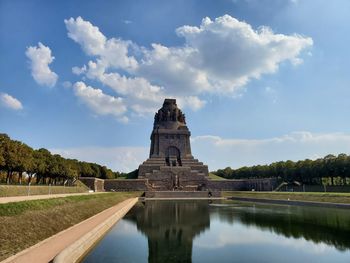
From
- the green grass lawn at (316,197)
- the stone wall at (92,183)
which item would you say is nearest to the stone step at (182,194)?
the stone wall at (92,183)

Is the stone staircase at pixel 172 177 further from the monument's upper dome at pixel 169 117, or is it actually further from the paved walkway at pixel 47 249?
the paved walkway at pixel 47 249

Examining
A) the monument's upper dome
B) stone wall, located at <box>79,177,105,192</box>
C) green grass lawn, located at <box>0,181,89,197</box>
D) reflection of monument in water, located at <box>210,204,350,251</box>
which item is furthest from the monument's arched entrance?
reflection of monument in water, located at <box>210,204,350,251</box>

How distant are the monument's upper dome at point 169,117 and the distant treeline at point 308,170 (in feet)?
76.8

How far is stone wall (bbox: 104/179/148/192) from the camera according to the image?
69.9m

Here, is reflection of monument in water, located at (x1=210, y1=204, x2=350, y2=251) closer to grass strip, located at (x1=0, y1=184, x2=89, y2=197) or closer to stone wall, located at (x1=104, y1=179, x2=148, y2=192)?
grass strip, located at (x1=0, y1=184, x2=89, y2=197)

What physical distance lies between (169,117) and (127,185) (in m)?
25.6

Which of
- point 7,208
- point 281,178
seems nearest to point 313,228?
point 7,208

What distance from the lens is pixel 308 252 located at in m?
15.0

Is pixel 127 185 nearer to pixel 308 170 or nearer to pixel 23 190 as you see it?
pixel 308 170

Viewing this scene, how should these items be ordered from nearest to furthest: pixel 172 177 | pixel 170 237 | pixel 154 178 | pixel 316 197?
pixel 170 237 → pixel 316 197 → pixel 172 177 → pixel 154 178

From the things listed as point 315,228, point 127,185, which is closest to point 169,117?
point 127,185

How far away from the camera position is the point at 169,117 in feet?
293

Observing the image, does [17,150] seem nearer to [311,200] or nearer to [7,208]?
[7,208]

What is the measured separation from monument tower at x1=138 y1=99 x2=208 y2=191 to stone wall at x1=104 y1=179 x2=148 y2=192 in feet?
5.86
